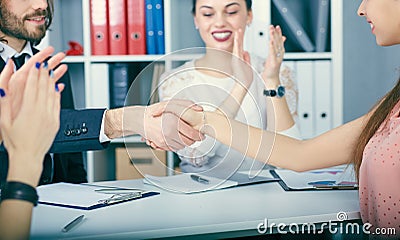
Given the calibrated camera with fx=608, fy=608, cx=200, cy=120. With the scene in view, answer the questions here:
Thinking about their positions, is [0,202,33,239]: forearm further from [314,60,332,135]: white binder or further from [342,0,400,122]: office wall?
[342,0,400,122]: office wall

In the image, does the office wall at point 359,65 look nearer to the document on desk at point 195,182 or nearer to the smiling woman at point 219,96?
the smiling woman at point 219,96

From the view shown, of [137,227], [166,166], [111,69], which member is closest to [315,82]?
[111,69]

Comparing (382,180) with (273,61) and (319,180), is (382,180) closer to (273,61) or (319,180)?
(319,180)

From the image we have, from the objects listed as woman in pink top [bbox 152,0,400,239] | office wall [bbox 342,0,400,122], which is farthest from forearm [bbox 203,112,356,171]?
office wall [bbox 342,0,400,122]

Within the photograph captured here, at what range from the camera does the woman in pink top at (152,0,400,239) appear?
1.03 metres

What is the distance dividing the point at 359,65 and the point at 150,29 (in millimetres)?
861

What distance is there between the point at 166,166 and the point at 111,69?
3.13 ft

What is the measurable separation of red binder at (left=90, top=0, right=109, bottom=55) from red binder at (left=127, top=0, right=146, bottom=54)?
0.09 meters

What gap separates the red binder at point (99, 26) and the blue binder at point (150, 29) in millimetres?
149

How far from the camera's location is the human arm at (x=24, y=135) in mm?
749

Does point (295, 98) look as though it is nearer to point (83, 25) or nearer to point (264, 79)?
point (264, 79)

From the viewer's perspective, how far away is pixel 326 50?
2.27 m

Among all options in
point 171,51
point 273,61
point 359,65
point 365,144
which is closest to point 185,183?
point 365,144

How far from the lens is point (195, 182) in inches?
49.5
